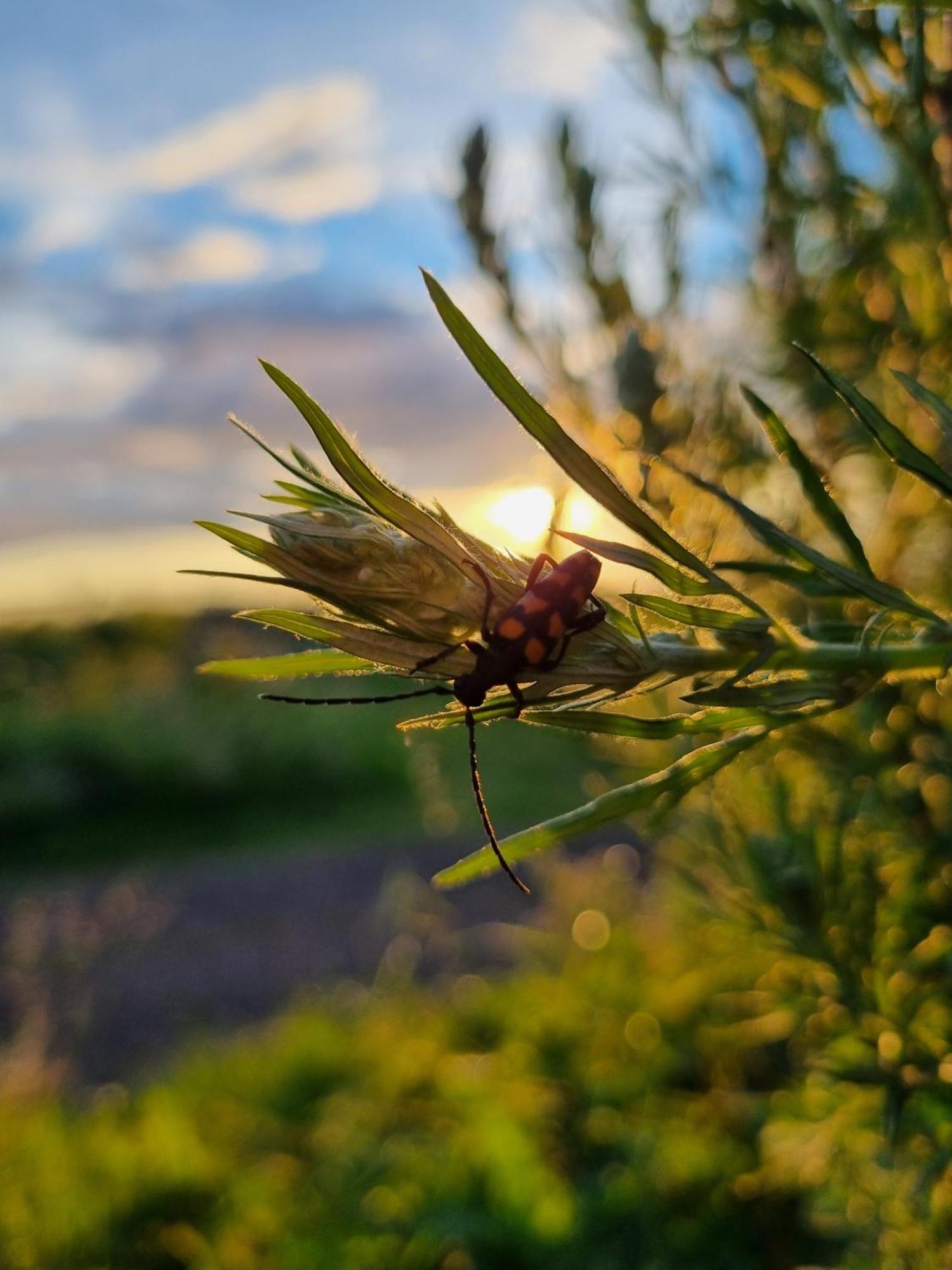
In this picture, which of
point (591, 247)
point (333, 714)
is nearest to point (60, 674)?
point (333, 714)

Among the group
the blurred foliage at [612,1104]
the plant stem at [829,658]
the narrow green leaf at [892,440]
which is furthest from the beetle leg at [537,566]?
the blurred foliage at [612,1104]

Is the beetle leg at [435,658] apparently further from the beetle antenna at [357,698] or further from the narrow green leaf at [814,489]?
the narrow green leaf at [814,489]

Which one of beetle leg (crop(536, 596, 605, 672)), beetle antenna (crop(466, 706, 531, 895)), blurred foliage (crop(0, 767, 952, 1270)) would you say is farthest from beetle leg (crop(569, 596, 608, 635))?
blurred foliage (crop(0, 767, 952, 1270))

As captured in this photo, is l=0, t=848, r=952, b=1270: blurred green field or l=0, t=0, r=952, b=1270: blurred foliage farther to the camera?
l=0, t=848, r=952, b=1270: blurred green field

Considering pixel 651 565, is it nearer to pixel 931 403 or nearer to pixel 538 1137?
pixel 931 403

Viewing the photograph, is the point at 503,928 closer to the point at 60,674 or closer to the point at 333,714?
the point at 333,714

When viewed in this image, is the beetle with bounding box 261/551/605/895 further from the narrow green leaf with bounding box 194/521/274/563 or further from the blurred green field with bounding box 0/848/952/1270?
the blurred green field with bounding box 0/848/952/1270
